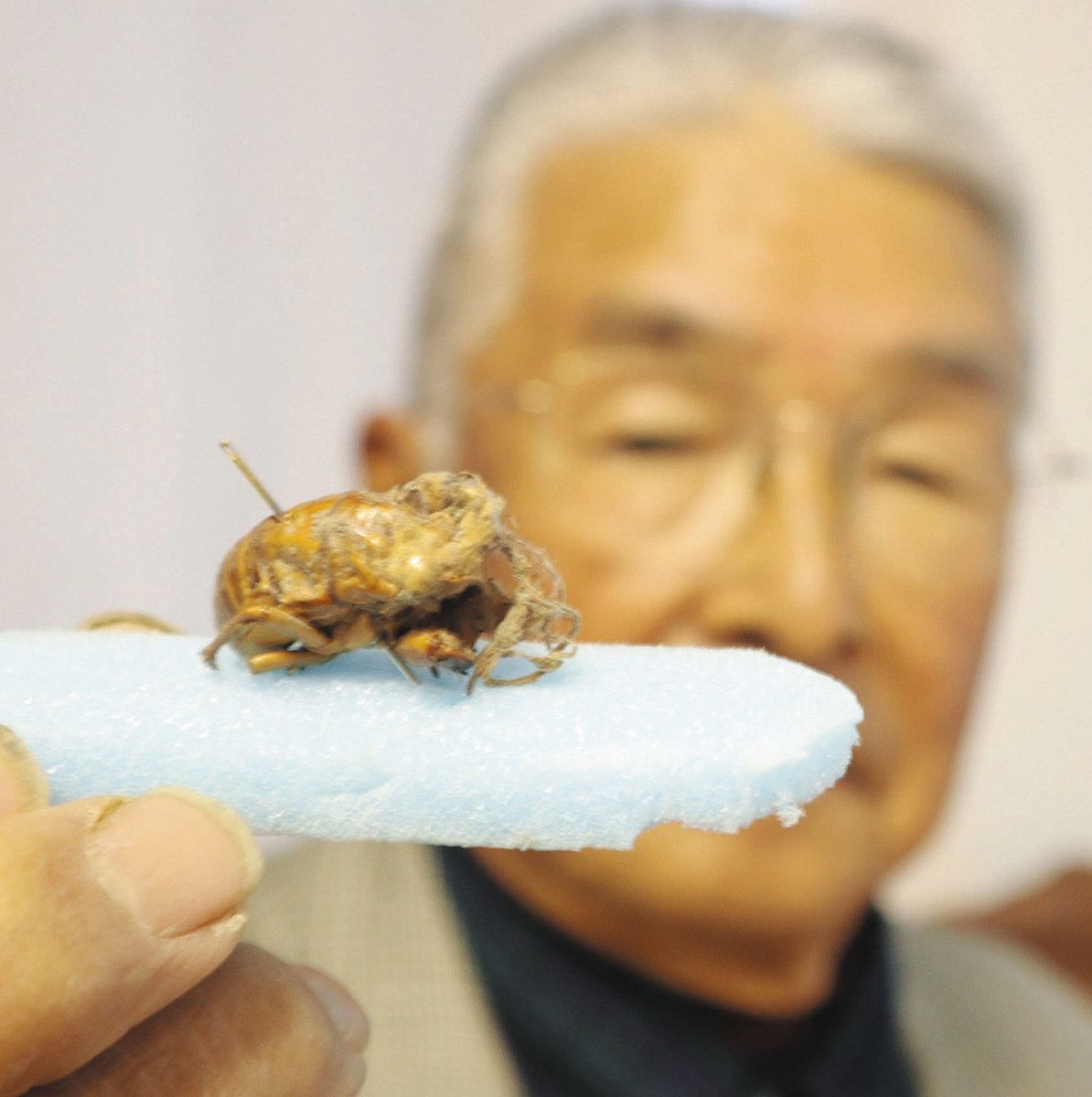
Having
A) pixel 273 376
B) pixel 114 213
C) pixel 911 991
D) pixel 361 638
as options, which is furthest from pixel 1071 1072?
pixel 114 213

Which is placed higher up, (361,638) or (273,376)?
(361,638)

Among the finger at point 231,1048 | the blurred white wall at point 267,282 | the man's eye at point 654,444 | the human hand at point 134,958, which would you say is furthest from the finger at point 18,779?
the man's eye at point 654,444

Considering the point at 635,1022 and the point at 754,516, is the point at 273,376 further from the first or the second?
the point at 635,1022

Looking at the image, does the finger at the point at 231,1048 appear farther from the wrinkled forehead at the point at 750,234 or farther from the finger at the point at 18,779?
the wrinkled forehead at the point at 750,234

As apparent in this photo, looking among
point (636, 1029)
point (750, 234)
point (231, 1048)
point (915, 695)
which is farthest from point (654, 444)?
point (231, 1048)

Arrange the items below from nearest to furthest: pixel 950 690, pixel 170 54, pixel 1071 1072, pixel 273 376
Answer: pixel 950 690 → pixel 1071 1072 → pixel 170 54 → pixel 273 376

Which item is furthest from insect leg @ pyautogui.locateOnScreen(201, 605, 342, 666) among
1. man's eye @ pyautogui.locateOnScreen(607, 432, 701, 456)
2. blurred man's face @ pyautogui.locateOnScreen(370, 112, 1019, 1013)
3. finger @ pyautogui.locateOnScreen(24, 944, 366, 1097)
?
man's eye @ pyautogui.locateOnScreen(607, 432, 701, 456)
